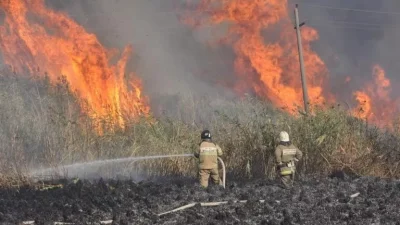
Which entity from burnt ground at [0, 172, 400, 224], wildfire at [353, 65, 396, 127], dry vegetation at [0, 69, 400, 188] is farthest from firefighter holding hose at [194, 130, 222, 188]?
wildfire at [353, 65, 396, 127]

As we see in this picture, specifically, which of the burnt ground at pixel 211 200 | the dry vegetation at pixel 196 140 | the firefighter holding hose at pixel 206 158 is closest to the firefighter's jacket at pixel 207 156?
the firefighter holding hose at pixel 206 158

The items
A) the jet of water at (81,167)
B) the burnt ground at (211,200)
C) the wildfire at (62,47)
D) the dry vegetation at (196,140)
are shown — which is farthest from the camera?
the wildfire at (62,47)

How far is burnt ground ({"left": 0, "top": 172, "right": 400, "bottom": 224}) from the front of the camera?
705 centimetres

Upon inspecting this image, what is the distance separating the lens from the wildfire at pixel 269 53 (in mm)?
27203

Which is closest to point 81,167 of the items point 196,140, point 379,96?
point 196,140

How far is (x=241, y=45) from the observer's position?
29125mm

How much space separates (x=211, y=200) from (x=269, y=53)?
70.7 ft

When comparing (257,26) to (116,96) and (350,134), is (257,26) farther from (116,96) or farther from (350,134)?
(350,134)

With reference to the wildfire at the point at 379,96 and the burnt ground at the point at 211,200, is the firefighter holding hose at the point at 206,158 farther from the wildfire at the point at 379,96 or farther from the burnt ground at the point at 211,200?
the wildfire at the point at 379,96

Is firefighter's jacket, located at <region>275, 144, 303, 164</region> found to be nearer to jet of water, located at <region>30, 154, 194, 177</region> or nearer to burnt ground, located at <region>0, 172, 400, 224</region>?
burnt ground, located at <region>0, 172, 400, 224</region>

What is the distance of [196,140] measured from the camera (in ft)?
43.4

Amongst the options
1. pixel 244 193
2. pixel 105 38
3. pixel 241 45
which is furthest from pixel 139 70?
pixel 244 193

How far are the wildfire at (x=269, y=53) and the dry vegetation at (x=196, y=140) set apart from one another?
1351cm

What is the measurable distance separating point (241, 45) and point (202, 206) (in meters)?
22.0
